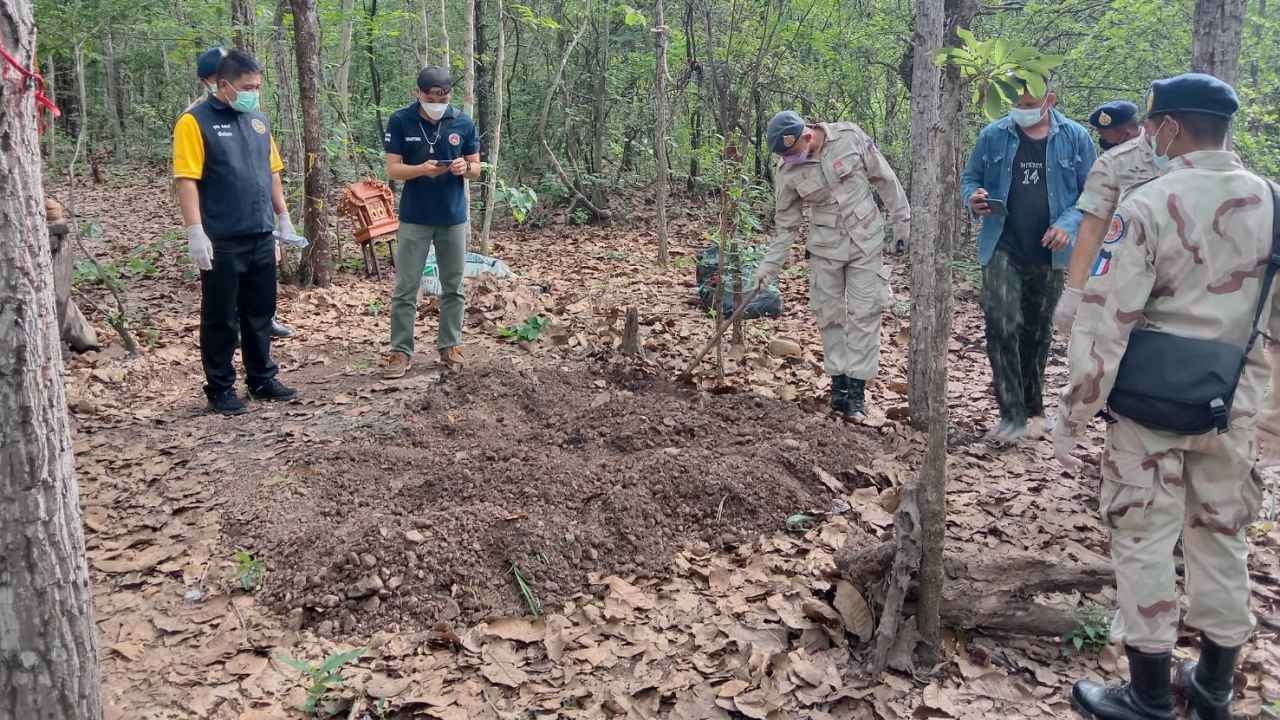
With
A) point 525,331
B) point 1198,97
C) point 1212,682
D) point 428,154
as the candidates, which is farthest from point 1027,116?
point 525,331

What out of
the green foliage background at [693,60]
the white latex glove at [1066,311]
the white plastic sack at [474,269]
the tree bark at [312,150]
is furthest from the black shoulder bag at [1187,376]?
the tree bark at [312,150]

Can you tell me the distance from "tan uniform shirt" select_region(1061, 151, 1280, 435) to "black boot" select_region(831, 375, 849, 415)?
9.60 feet

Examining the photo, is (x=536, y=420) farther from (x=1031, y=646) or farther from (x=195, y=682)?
(x=1031, y=646)

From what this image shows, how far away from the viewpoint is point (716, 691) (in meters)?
2.98

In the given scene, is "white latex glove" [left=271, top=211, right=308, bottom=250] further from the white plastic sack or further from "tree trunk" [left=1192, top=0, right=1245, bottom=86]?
"tree trunk" [left=1192, top=0, right=1245, bottom=86]

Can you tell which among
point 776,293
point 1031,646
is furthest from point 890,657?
point 776,293

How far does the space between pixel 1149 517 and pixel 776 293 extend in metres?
5.43

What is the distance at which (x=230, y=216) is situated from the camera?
5191 mm

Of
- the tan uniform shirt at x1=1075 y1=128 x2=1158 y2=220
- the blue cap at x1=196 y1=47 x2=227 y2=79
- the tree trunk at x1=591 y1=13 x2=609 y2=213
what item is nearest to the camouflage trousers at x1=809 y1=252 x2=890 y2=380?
the tan uniform shirt at x1=1075 y1=128 x2=1158 y2=220

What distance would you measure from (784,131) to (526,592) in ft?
10.2

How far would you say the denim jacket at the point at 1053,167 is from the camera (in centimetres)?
473

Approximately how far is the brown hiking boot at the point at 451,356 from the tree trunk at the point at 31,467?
3837 millimetres

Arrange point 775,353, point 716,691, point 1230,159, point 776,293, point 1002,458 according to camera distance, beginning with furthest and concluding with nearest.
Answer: point 776,293 < point 775,353 < point 1002,458 < point 716,691 < point 1230,159

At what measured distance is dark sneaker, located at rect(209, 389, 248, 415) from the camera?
17.8ft
